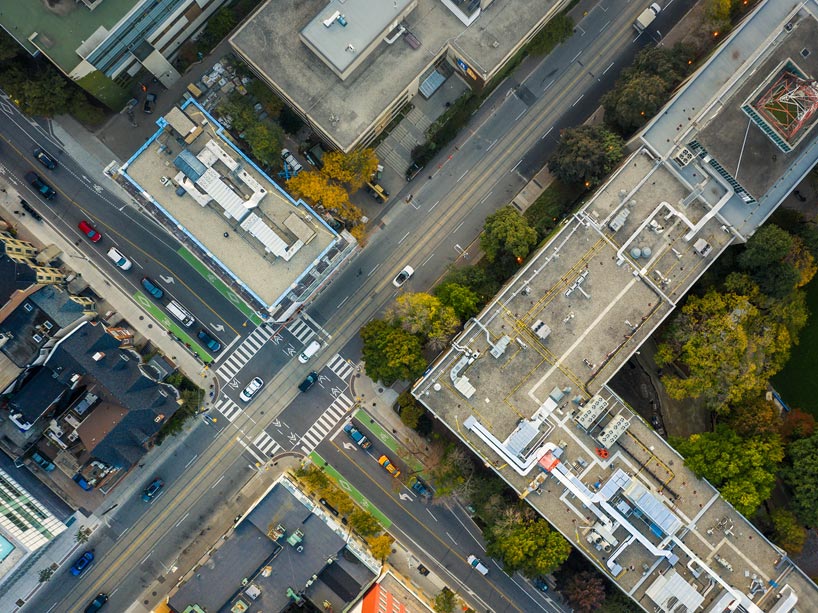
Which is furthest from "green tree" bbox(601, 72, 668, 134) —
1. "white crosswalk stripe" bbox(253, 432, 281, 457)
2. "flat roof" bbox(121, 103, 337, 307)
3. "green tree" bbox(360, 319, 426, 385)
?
"white crosswalk stripe" bbox(253, 432, 281, 457)

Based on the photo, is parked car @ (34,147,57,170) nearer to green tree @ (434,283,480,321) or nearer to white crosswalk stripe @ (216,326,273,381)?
white crosswalk stripe @ (216,326,273,381)

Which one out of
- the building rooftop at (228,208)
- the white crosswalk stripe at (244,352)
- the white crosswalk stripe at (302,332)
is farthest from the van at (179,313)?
the building rooftop at (228,208)

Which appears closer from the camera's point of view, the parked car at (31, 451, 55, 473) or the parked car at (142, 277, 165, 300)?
the parked car at (31, 451, 55, 473)

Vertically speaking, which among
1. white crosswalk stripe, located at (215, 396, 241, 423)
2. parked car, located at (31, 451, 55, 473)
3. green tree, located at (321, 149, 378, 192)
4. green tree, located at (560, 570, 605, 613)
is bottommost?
parked car, located at (31, 451, 55, 473)

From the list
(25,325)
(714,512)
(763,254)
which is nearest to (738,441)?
(714,512)

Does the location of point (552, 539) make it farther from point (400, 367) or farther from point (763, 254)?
point (763, 254)

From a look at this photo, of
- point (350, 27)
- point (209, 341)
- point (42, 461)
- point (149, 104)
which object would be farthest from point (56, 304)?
point (350, 27)

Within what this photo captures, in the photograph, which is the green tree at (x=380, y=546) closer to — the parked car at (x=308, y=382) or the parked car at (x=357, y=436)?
the parked car at (x=357, y=436)

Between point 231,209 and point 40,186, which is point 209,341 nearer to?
point 231,209
